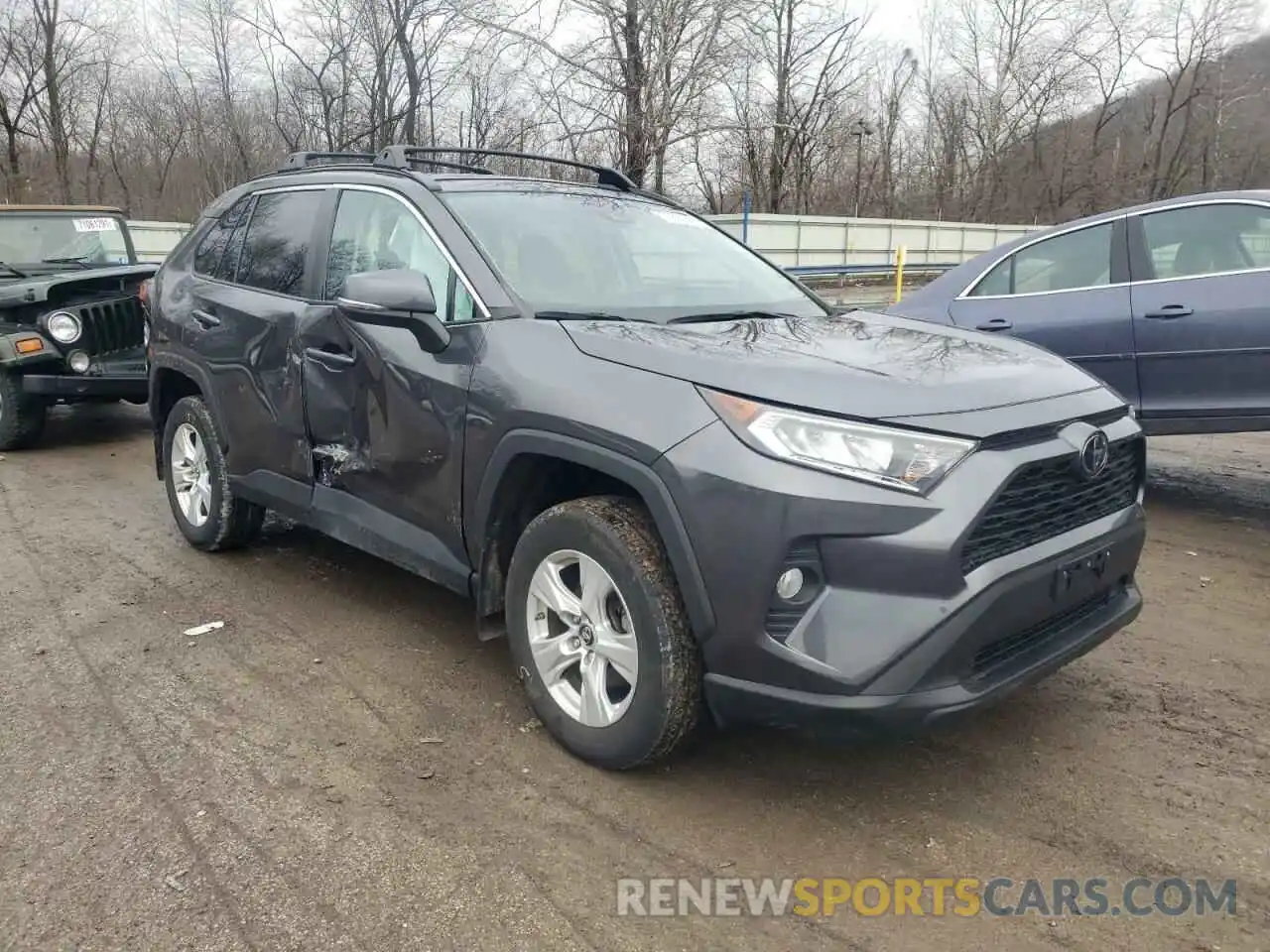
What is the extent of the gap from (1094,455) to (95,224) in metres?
9.10

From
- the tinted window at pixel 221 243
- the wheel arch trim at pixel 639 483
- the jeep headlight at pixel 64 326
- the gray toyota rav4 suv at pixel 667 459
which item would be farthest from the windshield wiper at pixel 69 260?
the wheel arch trim at pixel 639 483

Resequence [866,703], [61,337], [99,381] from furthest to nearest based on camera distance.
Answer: [99,381] → [61,337] → [866,703]

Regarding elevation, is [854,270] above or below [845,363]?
above

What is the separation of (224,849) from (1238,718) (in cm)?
308

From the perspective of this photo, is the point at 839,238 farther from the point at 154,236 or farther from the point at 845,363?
the point at 845,363

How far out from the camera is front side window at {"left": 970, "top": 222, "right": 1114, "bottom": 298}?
5.59m

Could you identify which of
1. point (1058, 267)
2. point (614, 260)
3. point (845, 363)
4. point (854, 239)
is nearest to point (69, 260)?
point (614, 260)

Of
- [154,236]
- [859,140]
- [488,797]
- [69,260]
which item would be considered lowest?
[488,797]

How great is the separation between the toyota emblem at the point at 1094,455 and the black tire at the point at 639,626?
114cm

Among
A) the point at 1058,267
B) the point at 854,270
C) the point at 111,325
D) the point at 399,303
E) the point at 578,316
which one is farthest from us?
the point at 854,270

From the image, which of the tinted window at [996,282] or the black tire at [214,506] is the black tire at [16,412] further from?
the tinted window at [996,282]

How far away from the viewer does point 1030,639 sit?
8.64ft

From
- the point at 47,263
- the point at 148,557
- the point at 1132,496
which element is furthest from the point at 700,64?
the point at 1132,496

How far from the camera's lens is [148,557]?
16.3 ft
